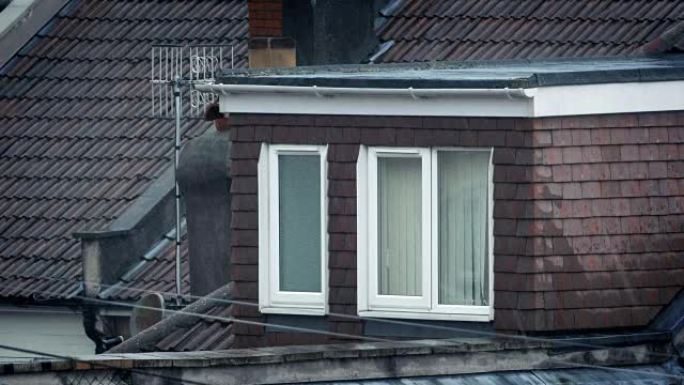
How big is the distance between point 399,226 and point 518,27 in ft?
22.4

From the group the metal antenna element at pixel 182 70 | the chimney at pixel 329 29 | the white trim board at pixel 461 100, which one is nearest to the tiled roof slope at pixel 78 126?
the metal antenna element at pixel 182 70

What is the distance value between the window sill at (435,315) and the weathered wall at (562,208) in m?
0.12

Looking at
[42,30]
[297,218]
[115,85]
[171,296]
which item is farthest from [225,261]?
[42,30]

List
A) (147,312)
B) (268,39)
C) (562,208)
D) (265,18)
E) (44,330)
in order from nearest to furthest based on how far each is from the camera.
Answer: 1. (562,208)
2. (147,312)
3. (268,39)
4. (265,18)
5. (44,330)

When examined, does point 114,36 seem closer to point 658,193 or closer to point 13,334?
point 13,334

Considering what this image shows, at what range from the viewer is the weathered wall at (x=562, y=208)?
58.2 ft

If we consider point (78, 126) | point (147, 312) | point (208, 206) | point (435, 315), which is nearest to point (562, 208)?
point (435, 315)

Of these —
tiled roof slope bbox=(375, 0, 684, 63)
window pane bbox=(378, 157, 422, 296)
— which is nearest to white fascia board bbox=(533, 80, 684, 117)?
window pane bbox=(378, 157, 422, 296)

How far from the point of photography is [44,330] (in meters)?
25.6

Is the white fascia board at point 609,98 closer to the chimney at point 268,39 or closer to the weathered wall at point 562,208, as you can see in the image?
the weathered wall at point 562,208

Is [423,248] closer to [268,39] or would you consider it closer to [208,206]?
[208,206]

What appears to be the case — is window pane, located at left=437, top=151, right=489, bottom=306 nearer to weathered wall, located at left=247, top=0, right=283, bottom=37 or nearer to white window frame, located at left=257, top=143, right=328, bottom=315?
white window frame, located at left=257, top=143, right=328, bottom=315

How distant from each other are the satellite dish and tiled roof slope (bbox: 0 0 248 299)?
2.65 meters

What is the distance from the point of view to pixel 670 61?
19609 millimetres
